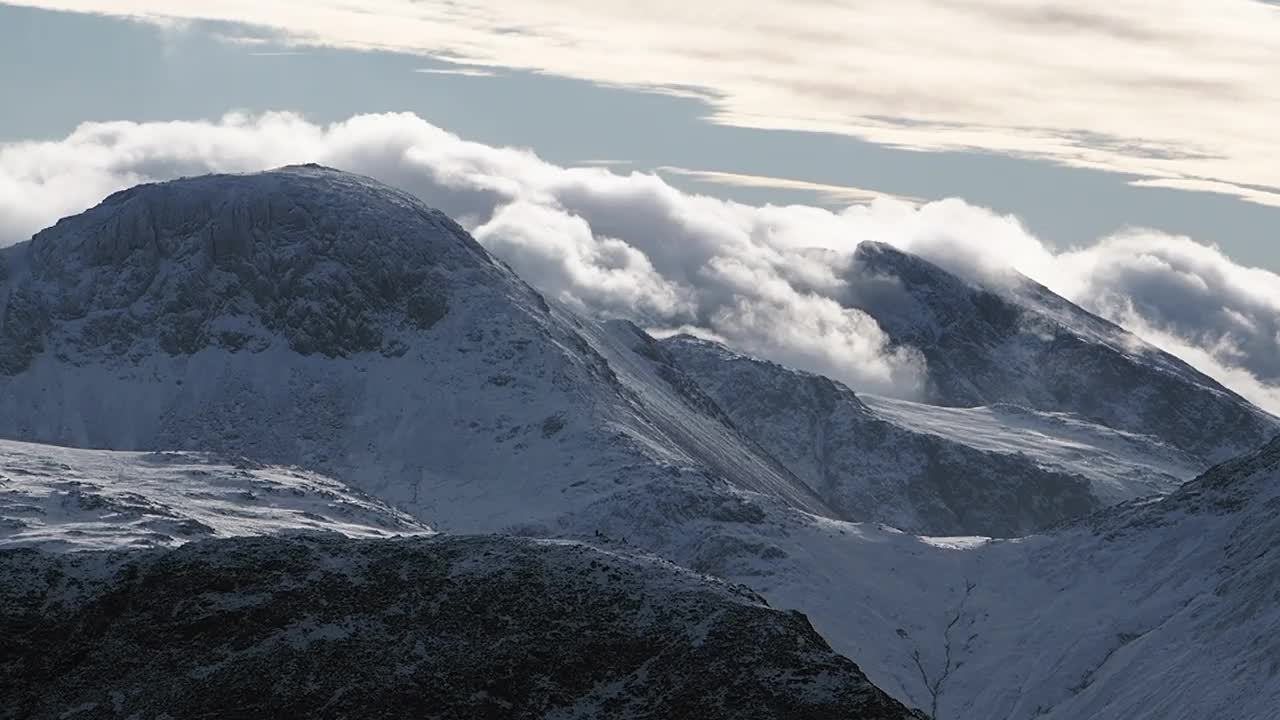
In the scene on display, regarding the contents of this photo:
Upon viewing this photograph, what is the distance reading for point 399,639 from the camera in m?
79.5

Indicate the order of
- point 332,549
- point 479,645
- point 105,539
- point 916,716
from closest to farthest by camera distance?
point 916,716 → point 479,645 → point 332,549 → point 105,539

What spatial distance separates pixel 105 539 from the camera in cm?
19875

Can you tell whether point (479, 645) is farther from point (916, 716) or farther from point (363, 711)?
point (916, 716)

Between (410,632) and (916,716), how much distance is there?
72.2 ft

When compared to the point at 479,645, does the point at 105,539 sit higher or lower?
lower

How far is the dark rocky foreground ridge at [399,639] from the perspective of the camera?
7569cm

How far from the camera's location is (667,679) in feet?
250

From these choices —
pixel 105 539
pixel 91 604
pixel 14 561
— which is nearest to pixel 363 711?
pixel 91 604

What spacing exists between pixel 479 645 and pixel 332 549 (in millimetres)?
10685

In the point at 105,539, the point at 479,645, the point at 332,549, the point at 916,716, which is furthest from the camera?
the point at 105,539

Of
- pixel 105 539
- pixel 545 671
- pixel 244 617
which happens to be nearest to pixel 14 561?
pixel 244 617

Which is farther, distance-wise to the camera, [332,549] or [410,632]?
[332,549]

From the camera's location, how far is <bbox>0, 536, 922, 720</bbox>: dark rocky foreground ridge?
7569 centimetres

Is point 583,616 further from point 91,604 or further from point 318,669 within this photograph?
point 91,604
